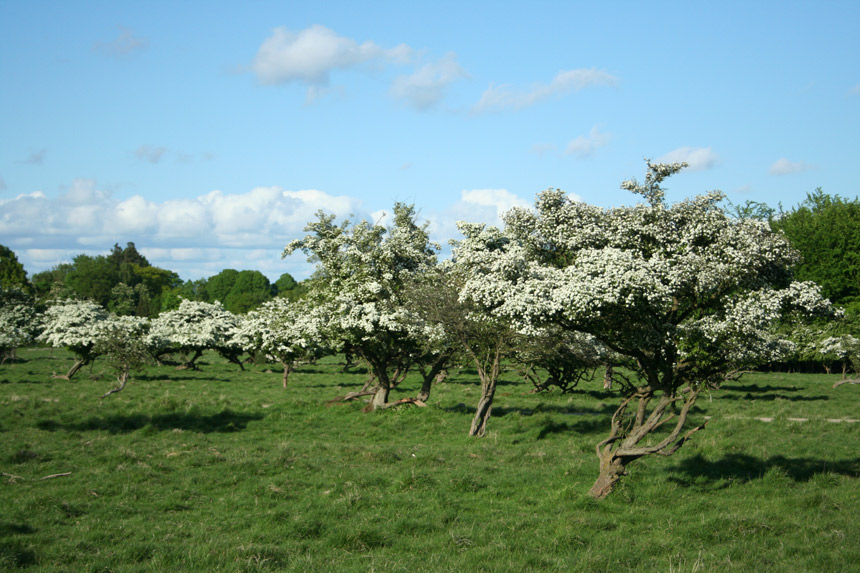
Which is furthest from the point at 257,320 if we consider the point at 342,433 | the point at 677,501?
the point at 677,501

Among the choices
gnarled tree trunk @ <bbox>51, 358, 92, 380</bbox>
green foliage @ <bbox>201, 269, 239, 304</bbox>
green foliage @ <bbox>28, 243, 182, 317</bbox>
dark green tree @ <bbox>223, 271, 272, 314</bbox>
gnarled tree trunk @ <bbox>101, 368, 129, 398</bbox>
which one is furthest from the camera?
green foliage @ <bbox>201, 269, 239, 304</bbox>

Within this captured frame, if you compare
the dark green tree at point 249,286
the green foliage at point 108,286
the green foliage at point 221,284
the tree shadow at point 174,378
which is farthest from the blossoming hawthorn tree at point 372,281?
the green foliage at point 221,284

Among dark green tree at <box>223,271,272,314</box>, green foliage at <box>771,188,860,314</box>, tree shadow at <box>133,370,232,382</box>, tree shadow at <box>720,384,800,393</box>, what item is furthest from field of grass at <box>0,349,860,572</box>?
dark green tree at <box>223,271,272,314</box>

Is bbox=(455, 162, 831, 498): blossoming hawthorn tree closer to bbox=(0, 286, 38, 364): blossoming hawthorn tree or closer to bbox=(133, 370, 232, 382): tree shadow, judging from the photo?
bbox=(133, 370, 232, 382): tree shadow

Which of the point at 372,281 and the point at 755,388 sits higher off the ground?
the point at 372,281

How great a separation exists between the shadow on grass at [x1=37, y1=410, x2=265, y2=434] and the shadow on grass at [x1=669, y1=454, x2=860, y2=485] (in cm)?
1912

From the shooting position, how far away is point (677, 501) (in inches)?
668

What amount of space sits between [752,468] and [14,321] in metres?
58.0

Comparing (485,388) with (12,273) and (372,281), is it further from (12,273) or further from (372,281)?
(12,273)

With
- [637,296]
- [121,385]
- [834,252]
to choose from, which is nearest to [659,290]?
[637,296]

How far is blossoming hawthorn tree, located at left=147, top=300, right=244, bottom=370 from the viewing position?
189 feet

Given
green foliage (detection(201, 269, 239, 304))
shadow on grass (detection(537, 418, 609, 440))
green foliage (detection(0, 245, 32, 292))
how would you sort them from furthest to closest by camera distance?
green foliage (detection(201, 269, 239, 304))
green foliage (detection(0, 245, 32, 292))
shadow on grass (detection(537, 418, 609, 440))

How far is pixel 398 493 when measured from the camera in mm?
17500

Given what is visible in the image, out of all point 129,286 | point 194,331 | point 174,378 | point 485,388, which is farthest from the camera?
point 129,286
